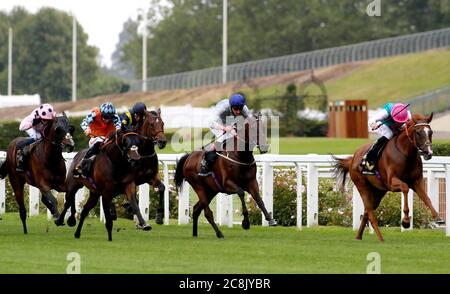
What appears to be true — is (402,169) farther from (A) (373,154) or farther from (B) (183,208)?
(B) (183,208)

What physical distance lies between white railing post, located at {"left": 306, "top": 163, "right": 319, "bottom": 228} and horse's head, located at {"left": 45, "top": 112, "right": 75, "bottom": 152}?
2.82 metres

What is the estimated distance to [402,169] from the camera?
1334 centimetres

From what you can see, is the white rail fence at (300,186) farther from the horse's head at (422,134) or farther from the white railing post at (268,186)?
the horse's head at (422,134)

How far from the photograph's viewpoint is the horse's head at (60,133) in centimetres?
1475

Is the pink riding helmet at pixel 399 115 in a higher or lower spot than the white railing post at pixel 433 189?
higher

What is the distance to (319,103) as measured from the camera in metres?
44.3

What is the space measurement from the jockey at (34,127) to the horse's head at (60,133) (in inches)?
5.5

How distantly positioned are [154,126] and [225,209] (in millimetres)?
3092

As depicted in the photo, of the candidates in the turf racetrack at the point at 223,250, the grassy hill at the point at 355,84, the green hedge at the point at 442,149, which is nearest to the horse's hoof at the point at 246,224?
the turf racetrack at the point at 223,250

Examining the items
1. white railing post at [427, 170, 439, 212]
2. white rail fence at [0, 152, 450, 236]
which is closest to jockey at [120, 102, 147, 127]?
white rail fence at [0, 152, 450, 236]

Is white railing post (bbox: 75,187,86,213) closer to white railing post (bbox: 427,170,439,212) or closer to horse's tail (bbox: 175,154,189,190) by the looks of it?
horse's tail (bbox: 175,154,189,190)

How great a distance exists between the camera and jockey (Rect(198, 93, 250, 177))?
14.2 meters

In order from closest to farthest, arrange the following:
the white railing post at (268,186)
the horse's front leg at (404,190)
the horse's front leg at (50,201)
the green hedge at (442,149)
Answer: the horse's front leg at (404,190) < the horse's front leg at (50,201) < the white railing post at (268,186) < the green hedge at (442,149)
